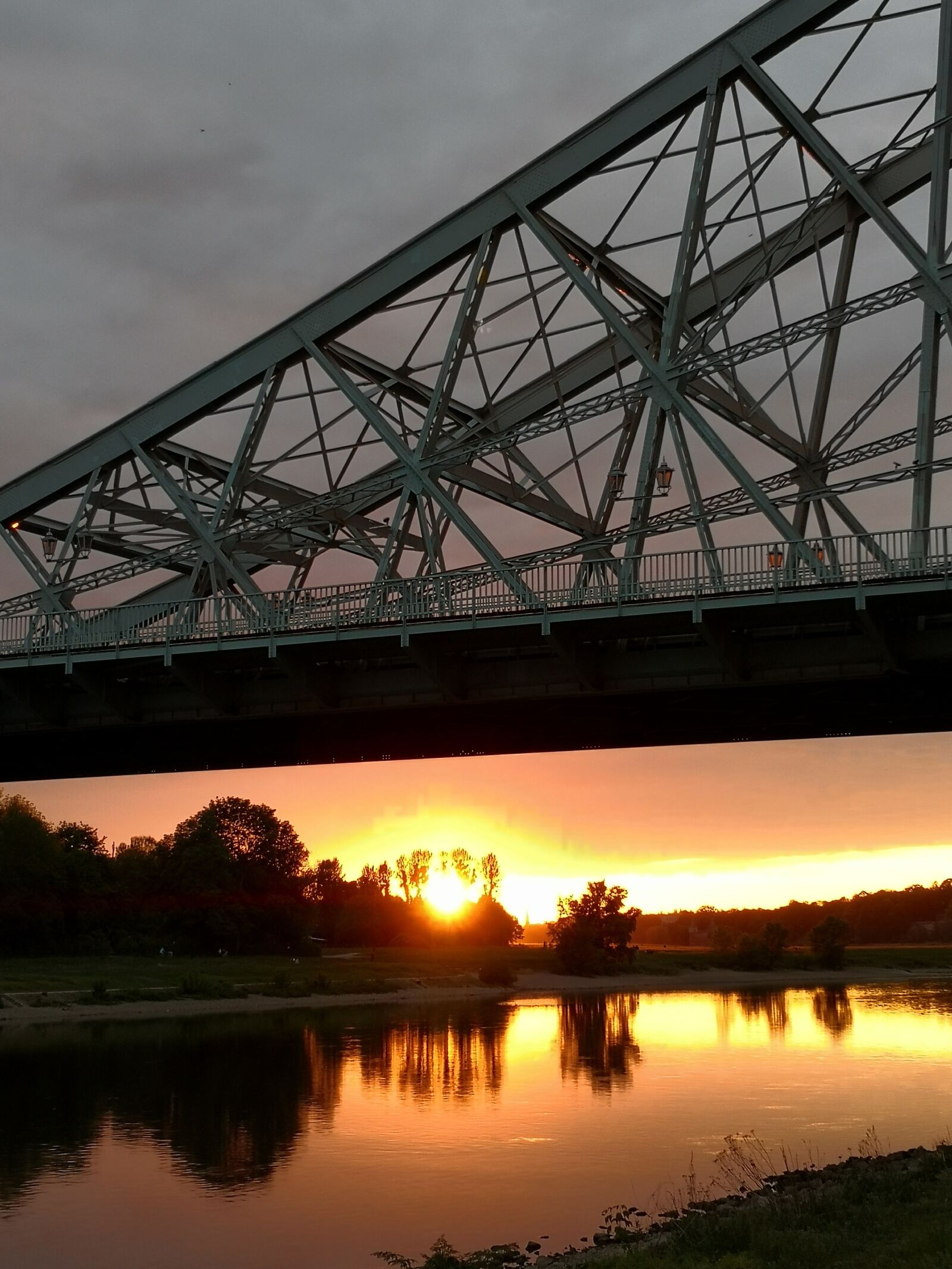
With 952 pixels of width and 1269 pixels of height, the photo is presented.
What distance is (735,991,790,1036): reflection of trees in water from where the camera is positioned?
8156 cm

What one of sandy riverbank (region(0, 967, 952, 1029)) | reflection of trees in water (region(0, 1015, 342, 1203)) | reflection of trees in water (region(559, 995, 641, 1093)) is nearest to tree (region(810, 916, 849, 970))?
sandy riverbank (region(0, 967, 952, 1029))

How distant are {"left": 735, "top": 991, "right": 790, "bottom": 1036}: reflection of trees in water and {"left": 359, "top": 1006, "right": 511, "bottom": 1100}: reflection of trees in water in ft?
51.2

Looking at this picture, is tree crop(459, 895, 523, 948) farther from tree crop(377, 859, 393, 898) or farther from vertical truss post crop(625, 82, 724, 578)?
vertical truss post crop(625, 82, 724, 578)

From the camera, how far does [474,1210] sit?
29.2 metres

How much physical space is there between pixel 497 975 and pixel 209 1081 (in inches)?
2583

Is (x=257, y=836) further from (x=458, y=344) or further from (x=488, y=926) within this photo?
(x=458, y=344)

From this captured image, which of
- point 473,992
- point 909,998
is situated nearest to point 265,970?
point 473,992

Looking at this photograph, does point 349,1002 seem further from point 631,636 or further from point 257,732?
point 631,636

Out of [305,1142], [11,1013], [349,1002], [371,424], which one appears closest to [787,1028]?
[349,1002]

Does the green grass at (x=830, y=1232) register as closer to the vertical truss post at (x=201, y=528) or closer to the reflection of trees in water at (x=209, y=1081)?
the reflection of trees in water at (x=209, y=1081)

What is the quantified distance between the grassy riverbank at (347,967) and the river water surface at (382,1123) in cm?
828

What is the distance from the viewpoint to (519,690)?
34031 mm

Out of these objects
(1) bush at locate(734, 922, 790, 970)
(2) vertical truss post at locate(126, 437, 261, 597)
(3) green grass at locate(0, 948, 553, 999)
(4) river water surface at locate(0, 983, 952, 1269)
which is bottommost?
(4) river water surface at locate(0, 983, 952, 1269)

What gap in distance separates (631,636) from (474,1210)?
12.5 meters
